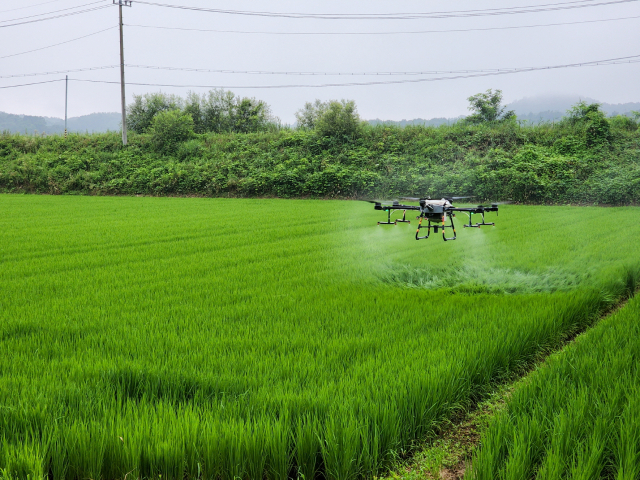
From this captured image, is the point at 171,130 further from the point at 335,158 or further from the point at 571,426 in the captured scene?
the point at 571,426

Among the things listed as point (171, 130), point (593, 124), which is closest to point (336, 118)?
point (593, 124)

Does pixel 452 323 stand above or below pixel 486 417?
above

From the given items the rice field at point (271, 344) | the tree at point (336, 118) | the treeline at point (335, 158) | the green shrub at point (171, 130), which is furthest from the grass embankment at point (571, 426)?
the green shrub at point (171, 130)

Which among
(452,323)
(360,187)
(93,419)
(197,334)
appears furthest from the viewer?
(360,187)

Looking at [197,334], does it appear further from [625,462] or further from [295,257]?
[295,257]

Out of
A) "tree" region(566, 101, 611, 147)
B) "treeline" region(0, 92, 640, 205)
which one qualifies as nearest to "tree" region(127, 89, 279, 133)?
"treeline" region(0, 92, 640, 205)

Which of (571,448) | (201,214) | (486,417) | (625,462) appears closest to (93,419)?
(486,417)

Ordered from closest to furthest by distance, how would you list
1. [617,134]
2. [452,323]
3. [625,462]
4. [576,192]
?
[625,462], [452,323], [576,192], [617,134]

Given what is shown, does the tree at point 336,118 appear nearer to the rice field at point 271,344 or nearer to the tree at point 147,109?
the rice field at point 271,344

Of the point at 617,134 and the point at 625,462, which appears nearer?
the point at 625,462

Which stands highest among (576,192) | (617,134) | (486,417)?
(617,134)
